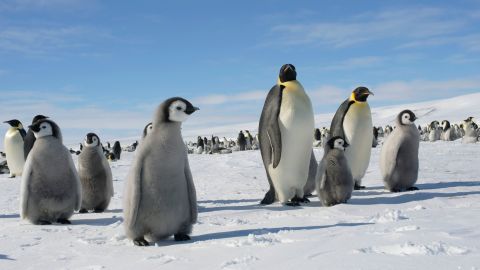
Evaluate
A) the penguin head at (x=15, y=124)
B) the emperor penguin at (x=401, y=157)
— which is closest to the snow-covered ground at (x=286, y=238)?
the emperor penguin at (x=401, y=157)

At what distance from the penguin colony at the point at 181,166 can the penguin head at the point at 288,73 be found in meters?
0.01

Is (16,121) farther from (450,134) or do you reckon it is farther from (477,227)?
(450,134)

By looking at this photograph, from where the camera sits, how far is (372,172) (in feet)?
35.4

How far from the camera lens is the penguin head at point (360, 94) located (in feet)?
28.7

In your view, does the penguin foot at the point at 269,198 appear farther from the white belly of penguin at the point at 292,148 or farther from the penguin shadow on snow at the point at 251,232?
the penguin shadow on snow at the point at 251,232

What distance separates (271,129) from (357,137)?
2.15 m

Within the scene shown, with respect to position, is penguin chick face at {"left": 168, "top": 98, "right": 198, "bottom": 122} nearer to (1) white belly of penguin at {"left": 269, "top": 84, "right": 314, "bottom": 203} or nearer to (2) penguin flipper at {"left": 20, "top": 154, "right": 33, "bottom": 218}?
(2) penguin flipper at {"left": 20, "top": 154, "right": 33, "bottom": 218}

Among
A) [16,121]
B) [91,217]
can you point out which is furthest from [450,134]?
[91,217]

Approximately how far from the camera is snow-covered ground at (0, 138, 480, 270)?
3145 mm

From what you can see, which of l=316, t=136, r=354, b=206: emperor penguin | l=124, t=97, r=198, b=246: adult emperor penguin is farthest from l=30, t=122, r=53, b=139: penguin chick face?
l=316, t=136, r=354, b=206: emperor penguin

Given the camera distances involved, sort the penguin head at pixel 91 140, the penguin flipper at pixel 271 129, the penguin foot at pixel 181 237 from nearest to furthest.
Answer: the penguin foot at pixel 181 237, the penguin flipper at pixel 271 129, the penguin head at pixel 91 140

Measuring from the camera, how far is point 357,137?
340 inches

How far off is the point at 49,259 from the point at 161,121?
138 cm

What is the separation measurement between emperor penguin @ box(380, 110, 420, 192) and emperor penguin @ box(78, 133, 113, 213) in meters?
3.87
